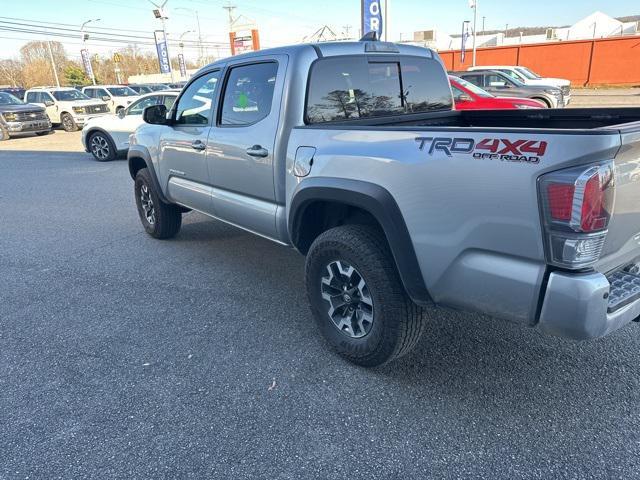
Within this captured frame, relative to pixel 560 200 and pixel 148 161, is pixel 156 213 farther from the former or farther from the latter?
pixel 560 200

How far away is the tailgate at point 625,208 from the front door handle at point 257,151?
2169 millimetres

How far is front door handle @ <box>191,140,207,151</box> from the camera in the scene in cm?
410

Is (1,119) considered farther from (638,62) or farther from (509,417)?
(638,62)

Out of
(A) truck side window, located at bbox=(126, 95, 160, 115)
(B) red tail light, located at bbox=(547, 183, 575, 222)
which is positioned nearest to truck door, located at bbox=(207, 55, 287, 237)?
(B) red tail light, located at bbox=(547, 183, 575, 222)

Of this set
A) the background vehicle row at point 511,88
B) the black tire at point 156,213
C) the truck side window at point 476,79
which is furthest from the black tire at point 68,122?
the black tire at point 156,213

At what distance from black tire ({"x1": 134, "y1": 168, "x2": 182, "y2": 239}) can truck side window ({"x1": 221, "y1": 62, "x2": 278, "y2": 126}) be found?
70.1 inches

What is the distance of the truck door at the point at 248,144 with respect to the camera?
11.0ft

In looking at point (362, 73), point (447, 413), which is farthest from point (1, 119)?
point (447, 413)

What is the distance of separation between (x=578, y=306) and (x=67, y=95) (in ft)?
73.2

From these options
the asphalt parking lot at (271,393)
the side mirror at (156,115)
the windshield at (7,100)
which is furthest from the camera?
the windshield at (7,100)

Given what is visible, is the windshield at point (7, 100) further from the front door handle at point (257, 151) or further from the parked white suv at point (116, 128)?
the front door handle at point (257, 151)

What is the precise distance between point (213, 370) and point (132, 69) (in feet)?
339

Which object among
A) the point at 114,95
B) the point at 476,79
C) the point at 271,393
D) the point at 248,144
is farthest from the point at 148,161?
the point at 114,95

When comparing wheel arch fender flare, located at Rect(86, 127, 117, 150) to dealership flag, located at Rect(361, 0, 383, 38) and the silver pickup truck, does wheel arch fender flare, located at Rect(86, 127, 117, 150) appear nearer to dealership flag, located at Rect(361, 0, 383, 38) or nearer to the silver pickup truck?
the silver pickup truck
